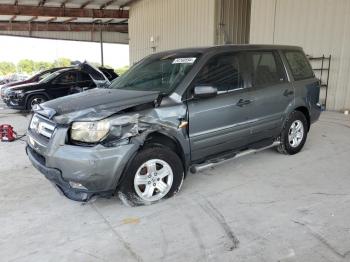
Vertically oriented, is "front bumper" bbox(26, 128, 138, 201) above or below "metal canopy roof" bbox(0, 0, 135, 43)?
below

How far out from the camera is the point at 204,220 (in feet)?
10.7

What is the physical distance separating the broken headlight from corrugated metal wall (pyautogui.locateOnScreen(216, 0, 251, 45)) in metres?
11.3

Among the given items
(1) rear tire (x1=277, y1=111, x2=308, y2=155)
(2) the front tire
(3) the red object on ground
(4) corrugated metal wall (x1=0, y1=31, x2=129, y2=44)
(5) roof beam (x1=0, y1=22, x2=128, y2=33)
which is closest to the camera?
(2) the front tire

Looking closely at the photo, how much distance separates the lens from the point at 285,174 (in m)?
4.46

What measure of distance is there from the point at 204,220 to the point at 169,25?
14326 mm

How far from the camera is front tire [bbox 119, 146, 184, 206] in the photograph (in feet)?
11.1

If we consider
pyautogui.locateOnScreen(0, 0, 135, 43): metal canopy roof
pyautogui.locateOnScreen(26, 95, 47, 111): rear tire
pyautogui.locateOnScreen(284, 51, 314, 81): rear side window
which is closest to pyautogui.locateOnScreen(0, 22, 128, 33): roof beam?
pyautogui.locateOnScreen(0, 0, 135, 43): metal canopy roof

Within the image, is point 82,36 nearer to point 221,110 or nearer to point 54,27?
point 54,27

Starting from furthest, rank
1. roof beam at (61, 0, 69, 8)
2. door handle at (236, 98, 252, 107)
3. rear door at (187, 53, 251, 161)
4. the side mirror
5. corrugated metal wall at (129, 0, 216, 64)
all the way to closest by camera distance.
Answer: roof beam at (61, 0, 69, 8), corrugated metal wall at (129, 0, 216, 64), door handle at (236, 98, 252, 107), rear door at (187, 53, 251, 161), the side mirror

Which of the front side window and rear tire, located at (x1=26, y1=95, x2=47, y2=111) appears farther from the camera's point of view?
rear tire, located at (x1=26, y1=95, x2=47, y2=111)

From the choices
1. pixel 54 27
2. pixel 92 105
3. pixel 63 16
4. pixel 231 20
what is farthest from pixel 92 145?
pixel 54 27

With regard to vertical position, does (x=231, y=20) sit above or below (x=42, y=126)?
above

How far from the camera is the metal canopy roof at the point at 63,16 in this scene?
1565cm

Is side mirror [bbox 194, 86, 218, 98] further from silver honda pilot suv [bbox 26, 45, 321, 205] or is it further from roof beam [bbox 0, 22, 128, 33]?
roof beam [bbox 0, 22, 128, 33]
